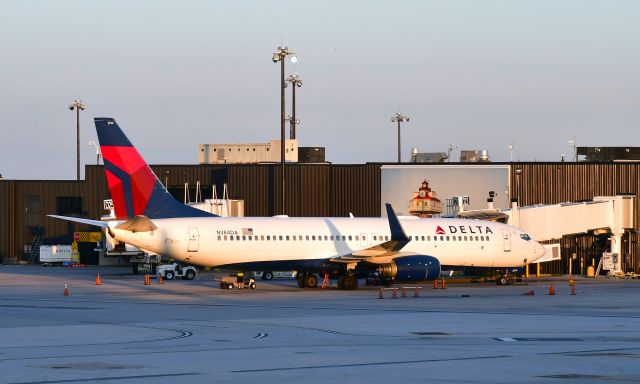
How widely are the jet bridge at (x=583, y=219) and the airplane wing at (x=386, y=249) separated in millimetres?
16508

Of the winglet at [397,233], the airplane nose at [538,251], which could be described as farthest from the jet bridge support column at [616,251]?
the winglet at [397,233]

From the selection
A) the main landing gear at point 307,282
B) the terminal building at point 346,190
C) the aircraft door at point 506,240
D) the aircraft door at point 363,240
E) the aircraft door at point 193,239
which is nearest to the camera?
the aircraft door at point 193,239

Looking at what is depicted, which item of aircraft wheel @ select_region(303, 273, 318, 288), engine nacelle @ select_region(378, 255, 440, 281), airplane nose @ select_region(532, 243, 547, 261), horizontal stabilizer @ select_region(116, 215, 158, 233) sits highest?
horizontal stabilizer @ select_region(116, 215, 158, 233)

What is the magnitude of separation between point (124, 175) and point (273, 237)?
689cm

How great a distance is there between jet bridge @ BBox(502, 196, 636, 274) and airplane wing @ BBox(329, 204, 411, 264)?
16.5 metres

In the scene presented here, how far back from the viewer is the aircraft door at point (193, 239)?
48.9 meters

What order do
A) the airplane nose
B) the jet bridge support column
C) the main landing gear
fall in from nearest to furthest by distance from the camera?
1. the main landing gear
2. the airplane nose
3. the jet bridge support column

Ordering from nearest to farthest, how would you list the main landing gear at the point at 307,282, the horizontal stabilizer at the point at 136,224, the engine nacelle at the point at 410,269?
1. the horizontal stabilizer at the point at 136,224
2. the engine nacelle at the point at 410,269
3. the main landing gear at the point at 307,282

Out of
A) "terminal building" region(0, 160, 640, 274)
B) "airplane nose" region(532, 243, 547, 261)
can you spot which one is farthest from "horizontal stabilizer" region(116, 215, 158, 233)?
"terminal building" region(0, 160, 640, 274)

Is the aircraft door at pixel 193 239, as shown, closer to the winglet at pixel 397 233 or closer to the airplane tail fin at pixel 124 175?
the airplane tail fin at pixel 124 175

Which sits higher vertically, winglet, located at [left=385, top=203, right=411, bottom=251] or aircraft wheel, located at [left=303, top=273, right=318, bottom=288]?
winglet, located at [left=385, top=203, right=411, bottom=251]

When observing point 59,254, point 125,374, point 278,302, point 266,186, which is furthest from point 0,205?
point 125,374

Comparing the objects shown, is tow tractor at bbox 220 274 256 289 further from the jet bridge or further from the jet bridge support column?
the jet bridge support column

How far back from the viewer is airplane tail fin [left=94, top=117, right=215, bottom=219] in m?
48.8
